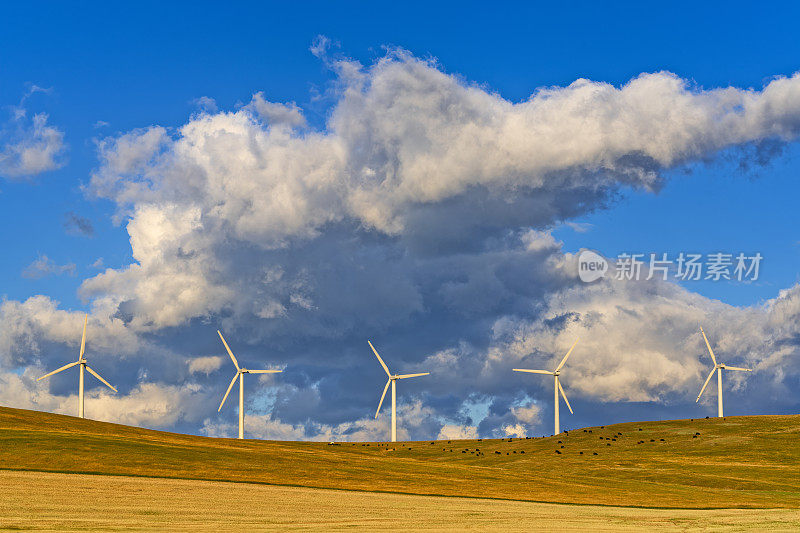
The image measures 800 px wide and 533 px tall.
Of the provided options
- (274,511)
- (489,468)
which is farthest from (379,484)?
(489,468)

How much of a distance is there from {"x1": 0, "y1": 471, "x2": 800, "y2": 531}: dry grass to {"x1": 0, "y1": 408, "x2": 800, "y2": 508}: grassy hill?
→ 5565 millimetres

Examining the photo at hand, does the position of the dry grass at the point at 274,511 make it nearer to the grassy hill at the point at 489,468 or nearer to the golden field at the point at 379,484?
the golden field at the point at 379,484

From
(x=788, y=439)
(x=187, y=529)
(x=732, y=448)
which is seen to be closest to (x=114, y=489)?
(x=187, y=529)

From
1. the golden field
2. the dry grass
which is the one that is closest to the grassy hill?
the golden field

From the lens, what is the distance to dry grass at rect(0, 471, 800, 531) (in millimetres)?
39906

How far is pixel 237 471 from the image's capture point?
7138 centimetres

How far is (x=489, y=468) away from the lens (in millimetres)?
93250

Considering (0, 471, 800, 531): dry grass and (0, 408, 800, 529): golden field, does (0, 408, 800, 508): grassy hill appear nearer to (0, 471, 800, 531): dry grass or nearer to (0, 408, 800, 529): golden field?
(0, 408, 800, 529): golden field

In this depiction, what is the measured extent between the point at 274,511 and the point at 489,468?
165ft

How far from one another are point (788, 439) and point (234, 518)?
4266 inches

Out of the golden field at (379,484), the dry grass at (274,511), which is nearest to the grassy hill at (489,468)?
the golden field at (379,484)

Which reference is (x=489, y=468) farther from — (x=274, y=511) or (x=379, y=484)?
(x=274, y=511)

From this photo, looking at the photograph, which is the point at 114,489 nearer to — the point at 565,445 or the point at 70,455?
the point at 70,455

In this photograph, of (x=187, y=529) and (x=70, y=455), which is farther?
(x=70, y=455)
